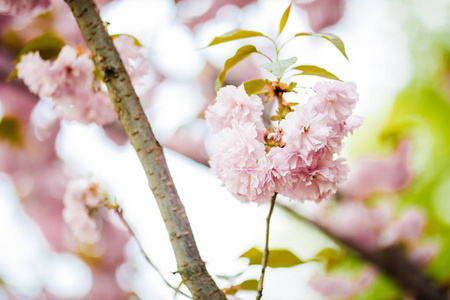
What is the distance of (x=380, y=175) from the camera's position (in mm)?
2381

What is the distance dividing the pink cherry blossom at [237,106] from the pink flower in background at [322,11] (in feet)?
5.24

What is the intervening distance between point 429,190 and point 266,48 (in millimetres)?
2711

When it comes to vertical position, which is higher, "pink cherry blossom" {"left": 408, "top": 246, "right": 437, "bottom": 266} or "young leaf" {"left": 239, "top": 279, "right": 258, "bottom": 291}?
"pink cherry blossom" {"left": 408, "top": 246, "right": 437, "bottom": 266}

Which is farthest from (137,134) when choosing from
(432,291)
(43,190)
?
(43,190)

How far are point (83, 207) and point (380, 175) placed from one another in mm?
1929

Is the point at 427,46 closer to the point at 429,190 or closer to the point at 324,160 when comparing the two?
the point at 429,190

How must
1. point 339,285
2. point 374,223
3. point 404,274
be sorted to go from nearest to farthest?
point 404,274
point 374,223
point 339,285

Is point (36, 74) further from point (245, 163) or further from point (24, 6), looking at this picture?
point (245, 163)

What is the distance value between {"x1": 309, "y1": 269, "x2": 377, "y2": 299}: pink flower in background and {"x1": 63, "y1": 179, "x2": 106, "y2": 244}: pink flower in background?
6.47 feet

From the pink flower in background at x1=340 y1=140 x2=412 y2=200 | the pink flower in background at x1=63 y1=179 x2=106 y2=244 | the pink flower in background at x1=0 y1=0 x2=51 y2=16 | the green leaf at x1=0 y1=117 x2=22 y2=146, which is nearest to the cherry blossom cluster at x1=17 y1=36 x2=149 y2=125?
the pink flower in background at x1=0 y1=0 x2=51 y2=16

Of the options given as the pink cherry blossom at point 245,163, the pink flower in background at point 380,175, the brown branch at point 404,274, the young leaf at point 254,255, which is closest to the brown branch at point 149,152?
the pink cherry blossom at point 245,163

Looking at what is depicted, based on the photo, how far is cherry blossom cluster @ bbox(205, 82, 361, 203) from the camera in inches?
19.4

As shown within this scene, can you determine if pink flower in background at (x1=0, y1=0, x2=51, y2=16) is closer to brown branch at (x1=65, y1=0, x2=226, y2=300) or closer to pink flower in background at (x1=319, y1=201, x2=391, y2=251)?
brown branch at (x1=65, y1=0, x2=226, y2=300)

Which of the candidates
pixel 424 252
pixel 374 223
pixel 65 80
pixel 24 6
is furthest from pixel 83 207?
pixel 424 252
